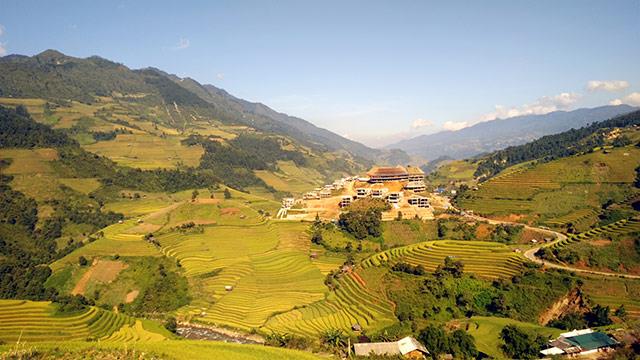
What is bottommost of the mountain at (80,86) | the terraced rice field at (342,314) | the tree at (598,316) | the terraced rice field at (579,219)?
the terraced rice field at (342,314)

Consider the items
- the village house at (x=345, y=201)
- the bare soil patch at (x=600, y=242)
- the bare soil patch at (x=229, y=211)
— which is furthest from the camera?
the village house at (x=345, y=201)

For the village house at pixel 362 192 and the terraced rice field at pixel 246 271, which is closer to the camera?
the terraced rice field at pixel 246 271

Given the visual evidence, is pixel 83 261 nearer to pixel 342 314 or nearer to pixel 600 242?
pixel 342 314

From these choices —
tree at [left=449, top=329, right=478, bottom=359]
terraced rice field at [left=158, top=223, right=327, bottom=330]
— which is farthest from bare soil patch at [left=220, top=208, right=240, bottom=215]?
tree at [left=449, top=329, right=478, bottom=359]

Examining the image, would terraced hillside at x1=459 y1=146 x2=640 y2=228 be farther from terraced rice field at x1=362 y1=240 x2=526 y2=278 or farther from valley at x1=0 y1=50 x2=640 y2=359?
terraced rice field at x1=362 y1=240 x2=526 y2=278

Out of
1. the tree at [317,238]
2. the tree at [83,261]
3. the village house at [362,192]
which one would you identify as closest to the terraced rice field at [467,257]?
the tree at [317,238]

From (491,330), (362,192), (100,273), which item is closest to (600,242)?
(491,330)

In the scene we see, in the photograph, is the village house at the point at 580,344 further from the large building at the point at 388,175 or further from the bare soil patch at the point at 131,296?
the large building at the point at 388,175
